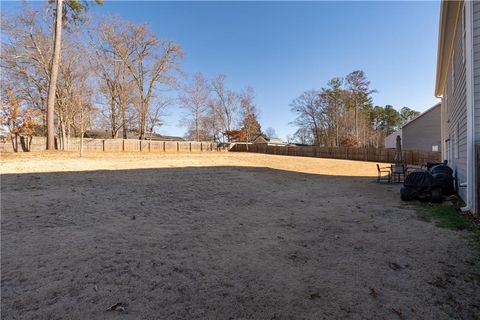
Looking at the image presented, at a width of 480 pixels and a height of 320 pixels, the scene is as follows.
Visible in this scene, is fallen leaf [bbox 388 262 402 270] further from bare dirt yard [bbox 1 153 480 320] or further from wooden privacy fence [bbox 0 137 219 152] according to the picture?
wooden privacy fence [bbox 0 137 219 152]

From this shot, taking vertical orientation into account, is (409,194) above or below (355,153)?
below

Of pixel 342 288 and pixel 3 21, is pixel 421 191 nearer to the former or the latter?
pixel 342 288

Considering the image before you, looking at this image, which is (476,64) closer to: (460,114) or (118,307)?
(460,114)

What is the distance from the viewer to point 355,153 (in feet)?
89.7

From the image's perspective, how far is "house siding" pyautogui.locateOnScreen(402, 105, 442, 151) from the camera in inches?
971

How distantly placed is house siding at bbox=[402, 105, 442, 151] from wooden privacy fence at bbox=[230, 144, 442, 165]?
3.06m

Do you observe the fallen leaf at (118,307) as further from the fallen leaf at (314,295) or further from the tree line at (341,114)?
the tree line at (341,114)

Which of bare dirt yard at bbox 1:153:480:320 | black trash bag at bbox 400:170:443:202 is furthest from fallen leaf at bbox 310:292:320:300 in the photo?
black trash bag at bbox 400:170:443:202

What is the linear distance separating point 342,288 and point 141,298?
1872mm

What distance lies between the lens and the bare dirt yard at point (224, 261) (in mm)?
2158

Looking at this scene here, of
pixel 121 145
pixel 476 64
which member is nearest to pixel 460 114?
pixel 476 64

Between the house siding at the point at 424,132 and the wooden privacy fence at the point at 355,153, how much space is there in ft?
10.1

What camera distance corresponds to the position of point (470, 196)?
204 inches

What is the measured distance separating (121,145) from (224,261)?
2674 centimetres
